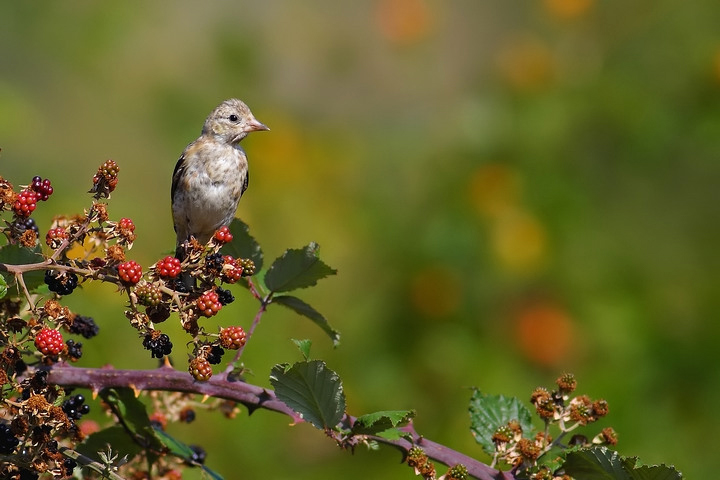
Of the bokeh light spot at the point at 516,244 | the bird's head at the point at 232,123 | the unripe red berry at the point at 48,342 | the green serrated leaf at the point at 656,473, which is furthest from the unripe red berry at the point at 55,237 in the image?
the bokeh light spot at the point at 516,244

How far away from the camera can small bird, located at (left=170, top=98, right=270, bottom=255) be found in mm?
4512

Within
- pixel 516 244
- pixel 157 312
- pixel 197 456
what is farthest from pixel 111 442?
pixel 516 244

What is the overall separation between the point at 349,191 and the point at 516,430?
5.45 m

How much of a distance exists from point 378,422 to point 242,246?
73 cm

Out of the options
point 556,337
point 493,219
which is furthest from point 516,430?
point 493,219

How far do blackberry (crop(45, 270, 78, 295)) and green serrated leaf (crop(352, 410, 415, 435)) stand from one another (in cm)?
71

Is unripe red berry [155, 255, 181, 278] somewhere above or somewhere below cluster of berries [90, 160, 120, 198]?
below

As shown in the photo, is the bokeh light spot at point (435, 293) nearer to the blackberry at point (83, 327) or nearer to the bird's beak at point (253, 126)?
the bird's beak at point (253, 126)

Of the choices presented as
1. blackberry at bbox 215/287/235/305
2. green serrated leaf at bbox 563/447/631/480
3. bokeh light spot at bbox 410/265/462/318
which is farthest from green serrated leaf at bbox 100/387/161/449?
bokeh light spot at bbox 410/265/462/318

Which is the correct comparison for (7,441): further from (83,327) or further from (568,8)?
(568,8)

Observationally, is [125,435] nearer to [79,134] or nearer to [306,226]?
[306,226]

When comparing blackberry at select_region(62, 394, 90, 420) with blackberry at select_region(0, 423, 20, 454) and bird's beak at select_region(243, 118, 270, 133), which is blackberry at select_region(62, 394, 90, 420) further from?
bird's beak at select_region(243, 118, 270, 133)

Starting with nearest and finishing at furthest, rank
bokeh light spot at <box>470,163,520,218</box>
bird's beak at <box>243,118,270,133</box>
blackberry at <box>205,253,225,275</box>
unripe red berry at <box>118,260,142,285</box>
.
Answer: unripe red berry at <box>118,260,142,285</box>
blackberry at <box>205,253,225,275</box>
bird's beak at <box>243,118,270,133</box>
bokeh light spot at <box>470,163,520,218</box>

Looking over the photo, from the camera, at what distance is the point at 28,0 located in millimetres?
7906
